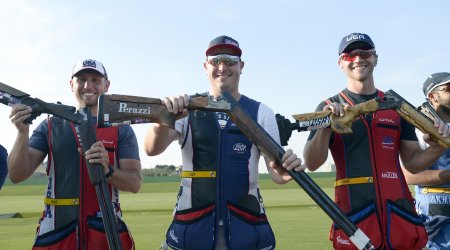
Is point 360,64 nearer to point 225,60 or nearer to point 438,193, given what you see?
point 225,60

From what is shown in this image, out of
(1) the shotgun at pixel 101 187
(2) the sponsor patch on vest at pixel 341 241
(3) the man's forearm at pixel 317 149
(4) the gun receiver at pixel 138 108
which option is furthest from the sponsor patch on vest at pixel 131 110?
(2) the sponsor patch on vest at pixel 341 241

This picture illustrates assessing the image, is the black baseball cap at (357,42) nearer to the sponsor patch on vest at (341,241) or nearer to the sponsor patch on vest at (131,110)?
the sponsor patch on vest at (341,241)

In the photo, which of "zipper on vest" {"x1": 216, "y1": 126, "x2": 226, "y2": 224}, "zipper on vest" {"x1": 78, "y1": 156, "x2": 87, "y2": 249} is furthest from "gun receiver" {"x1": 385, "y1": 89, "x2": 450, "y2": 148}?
"zipper on vest" {"x1": 78, "y1": 156, "x2": 87, "y2": 249}

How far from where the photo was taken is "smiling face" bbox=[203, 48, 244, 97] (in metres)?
4.91

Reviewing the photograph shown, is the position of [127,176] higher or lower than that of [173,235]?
higher

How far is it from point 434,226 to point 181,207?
11.4 feet

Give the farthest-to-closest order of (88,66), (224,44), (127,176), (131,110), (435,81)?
(435,81) < (88,66) < (127,176) < (224,44) < (131,110)

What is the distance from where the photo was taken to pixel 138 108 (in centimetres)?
393

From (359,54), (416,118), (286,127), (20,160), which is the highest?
(359,54)

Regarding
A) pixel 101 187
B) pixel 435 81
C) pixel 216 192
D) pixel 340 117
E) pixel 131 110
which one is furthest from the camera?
pixel 435 81

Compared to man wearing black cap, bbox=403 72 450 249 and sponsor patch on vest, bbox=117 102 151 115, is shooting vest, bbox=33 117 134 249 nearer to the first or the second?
sponsor patch on vest, bbox=117 102 151 115

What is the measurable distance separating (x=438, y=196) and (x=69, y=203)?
449cm

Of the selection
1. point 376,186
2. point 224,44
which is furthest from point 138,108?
point 376,186

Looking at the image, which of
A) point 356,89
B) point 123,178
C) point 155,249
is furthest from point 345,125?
point 155,249
